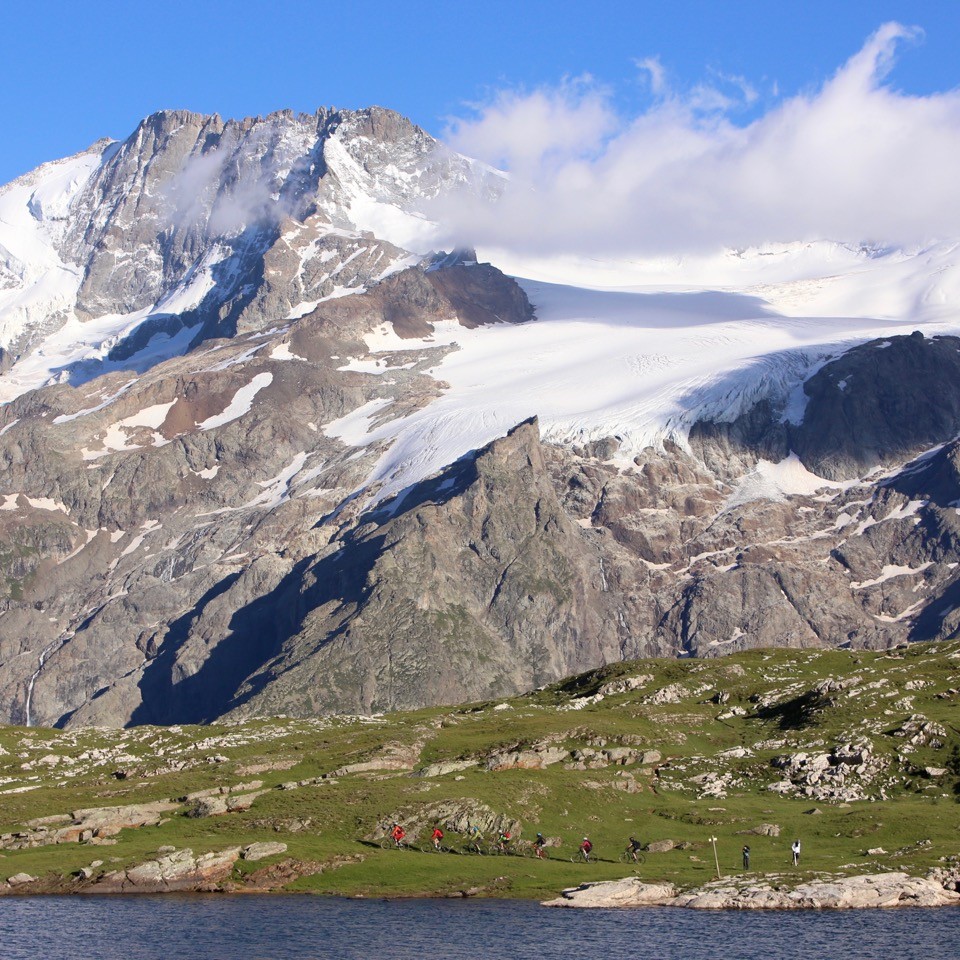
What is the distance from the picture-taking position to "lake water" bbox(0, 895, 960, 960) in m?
99.9

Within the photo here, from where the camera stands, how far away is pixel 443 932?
106 metres

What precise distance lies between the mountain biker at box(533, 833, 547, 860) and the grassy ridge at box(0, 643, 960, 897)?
1165 mm

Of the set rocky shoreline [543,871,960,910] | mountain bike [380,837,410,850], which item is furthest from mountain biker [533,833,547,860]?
rocky shoreline [543,871,960,910]

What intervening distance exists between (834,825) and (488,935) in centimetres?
3831

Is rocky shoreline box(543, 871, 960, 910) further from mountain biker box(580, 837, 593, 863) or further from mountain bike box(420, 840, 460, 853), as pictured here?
mountain bike box(420, 840, 460, 853)

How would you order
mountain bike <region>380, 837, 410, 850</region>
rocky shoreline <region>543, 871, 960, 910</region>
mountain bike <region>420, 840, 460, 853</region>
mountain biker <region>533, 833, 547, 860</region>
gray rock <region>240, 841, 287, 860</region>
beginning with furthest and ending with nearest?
mountain bike <region>380, 837, 410, 850</region>
mountain bike <region>420, 840, 460, 853</region>
mountain biker <region>533, 833, 547, 860</region>
gray rock <region>240, 841, 287, 860</region>
rocky shoreline <region>543, 871, 960, 910</region>

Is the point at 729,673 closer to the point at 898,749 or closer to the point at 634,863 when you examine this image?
the point at 898,749

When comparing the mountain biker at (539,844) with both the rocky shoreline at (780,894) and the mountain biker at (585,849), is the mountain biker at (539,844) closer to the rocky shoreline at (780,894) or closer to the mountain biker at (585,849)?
the mountain biker at (585,849)

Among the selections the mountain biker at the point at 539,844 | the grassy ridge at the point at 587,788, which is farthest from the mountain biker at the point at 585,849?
the mountain biker at the point at 539,844

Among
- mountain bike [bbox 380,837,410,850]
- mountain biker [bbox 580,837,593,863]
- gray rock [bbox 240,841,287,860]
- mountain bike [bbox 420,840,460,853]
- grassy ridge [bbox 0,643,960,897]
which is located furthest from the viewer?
mountain bike [bbox 380,837,410,850]

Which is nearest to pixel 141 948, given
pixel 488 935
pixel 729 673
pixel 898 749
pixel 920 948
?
pixel 488 935

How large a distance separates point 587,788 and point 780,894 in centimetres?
3063

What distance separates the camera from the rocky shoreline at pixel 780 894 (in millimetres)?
109938

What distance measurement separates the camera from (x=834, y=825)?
Result: 419ft
